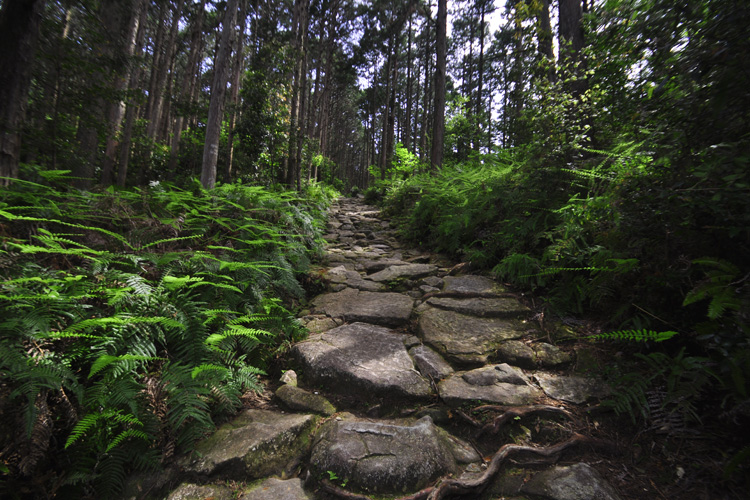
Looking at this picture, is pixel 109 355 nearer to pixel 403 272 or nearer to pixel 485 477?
pixel 485 477

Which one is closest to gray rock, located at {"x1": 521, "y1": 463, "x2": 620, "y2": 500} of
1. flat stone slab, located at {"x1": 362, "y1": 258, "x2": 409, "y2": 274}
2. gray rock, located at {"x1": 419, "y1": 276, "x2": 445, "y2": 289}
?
gray rock, located at {"x1": 419, "y1": 276, "x2": 445, "y2": 289}

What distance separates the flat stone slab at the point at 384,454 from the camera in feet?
4.66

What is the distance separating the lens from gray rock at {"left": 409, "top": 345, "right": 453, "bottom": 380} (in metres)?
2.23

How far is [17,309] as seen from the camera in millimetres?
1641

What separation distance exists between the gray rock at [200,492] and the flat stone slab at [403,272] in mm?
3004

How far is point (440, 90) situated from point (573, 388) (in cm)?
989

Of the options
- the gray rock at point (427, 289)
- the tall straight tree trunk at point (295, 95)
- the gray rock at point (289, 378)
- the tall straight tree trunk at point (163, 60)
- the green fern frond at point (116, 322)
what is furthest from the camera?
the tall straight tree trunk at point (163, 60)

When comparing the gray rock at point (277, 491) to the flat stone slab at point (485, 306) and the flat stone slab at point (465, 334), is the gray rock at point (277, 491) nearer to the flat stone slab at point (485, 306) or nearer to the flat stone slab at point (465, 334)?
the flat stone slab at point (465, 334)

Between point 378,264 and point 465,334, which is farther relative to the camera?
point 378,264

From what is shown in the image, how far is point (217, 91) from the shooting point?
654cm

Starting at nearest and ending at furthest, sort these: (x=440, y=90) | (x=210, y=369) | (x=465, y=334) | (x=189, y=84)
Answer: (x=210, y=369)
(x=465, y=334)
(x=440, y=90)
(x=189, y=84)

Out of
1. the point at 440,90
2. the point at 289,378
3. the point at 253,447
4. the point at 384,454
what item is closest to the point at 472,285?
the point at 289,378

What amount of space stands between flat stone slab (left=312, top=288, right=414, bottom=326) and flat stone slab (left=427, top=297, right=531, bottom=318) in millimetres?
381

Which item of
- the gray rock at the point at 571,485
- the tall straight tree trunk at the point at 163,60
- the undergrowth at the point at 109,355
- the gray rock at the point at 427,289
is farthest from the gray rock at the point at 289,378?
the tall straight tree trunk at the point at 163,60
